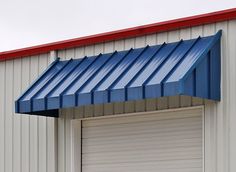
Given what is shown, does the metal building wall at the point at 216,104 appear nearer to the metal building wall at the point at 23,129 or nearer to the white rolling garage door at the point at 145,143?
the white rolling garage door at the point at 145,143

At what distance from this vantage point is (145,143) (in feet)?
46.8

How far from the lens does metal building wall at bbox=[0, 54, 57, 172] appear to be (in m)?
15.6

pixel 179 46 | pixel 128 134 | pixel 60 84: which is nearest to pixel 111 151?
pixel 128 134

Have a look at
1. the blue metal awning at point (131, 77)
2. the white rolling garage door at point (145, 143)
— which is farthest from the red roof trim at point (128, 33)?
the white rolling garage door at point (145, 143)

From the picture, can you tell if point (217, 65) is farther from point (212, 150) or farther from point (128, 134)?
point (128, 134)

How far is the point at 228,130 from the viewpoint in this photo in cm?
1288

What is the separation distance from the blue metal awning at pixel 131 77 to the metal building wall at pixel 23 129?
1.92 feet

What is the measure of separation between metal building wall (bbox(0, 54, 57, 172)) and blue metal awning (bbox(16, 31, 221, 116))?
585mm

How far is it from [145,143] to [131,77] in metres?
1.45

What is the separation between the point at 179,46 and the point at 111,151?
248 cm

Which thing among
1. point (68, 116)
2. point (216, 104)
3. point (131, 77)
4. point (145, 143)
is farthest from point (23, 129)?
point (216, 104)

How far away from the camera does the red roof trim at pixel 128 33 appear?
43.2 feet

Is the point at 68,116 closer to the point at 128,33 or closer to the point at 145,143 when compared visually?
the point at 145,143

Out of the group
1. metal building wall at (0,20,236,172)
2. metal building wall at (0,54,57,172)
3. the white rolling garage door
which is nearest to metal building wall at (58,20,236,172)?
metal building wall at (0,20,236,172)
